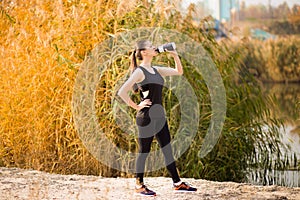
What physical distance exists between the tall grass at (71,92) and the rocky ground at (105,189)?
0.44m

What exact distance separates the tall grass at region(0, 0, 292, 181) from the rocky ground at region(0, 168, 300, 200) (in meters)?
0.44

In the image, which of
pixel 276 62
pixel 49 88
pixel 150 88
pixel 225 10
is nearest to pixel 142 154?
pixel 150 88

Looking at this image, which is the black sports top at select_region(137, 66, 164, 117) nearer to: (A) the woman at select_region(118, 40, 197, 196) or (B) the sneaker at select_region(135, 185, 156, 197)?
(A) the woman at select_region(118, 40, 197, 196)

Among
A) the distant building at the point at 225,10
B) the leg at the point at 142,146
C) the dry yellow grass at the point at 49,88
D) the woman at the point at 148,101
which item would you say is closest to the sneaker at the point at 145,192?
the leg at the point at 142,146

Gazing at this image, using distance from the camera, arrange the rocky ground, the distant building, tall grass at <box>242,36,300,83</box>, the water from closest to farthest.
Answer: the rocky ground, the water, tall grass at <box>242,36,300,83</box>, the distant building

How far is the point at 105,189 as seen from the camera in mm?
3904

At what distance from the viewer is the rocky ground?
12.1 ft

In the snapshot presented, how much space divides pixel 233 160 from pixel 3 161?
1855 mm

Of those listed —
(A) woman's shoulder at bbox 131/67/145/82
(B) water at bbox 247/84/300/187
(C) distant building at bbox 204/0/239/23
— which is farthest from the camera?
(C) distant building at bbox 204/0/239/23

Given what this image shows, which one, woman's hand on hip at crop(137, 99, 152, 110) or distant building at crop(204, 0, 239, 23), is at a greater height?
distant building at crop(204, 0, 239, 23)

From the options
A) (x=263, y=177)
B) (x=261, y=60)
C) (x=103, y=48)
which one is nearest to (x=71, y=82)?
(x=103, y=48)

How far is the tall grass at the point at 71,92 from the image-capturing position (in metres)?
4.68

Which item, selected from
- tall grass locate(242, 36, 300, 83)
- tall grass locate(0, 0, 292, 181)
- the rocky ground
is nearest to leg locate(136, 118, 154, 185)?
the rocky ground

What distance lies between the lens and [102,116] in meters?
4.67
